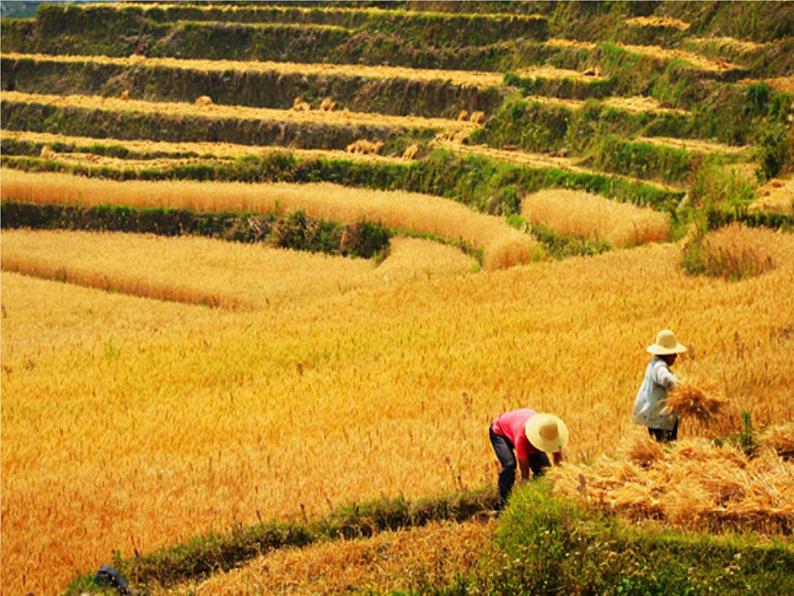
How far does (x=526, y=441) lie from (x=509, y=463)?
0.29 metres

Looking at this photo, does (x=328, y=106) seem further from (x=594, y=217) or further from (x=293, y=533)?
(x=293, y=533)

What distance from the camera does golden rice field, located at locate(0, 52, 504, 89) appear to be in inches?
1748

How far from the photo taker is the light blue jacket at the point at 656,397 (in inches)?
434

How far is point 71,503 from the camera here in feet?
41.8

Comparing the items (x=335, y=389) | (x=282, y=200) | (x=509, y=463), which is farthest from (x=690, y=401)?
(x=282, y=200)

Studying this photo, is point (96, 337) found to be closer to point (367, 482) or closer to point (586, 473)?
point (367, 482)

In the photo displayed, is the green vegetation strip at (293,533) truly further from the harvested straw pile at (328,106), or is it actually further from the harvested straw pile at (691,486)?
the harvested straw pile at (328,106)

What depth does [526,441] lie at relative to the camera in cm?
1059

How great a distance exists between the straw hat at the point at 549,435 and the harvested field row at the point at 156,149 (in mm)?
29356

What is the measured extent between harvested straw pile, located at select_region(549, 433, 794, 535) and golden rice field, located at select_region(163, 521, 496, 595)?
890 millimetres

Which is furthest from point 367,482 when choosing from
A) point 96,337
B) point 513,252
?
point 513,252

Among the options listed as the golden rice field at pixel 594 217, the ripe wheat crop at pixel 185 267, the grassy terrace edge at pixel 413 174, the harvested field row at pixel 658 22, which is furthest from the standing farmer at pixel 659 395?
the harvested field row at pixel 658 22

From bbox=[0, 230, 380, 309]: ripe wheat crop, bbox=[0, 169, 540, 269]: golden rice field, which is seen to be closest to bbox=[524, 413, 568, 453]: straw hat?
bbox=[0, 230, 380, 309]: ripe wheat crop

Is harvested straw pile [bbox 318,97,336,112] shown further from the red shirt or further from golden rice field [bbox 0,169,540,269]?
the red shirt
